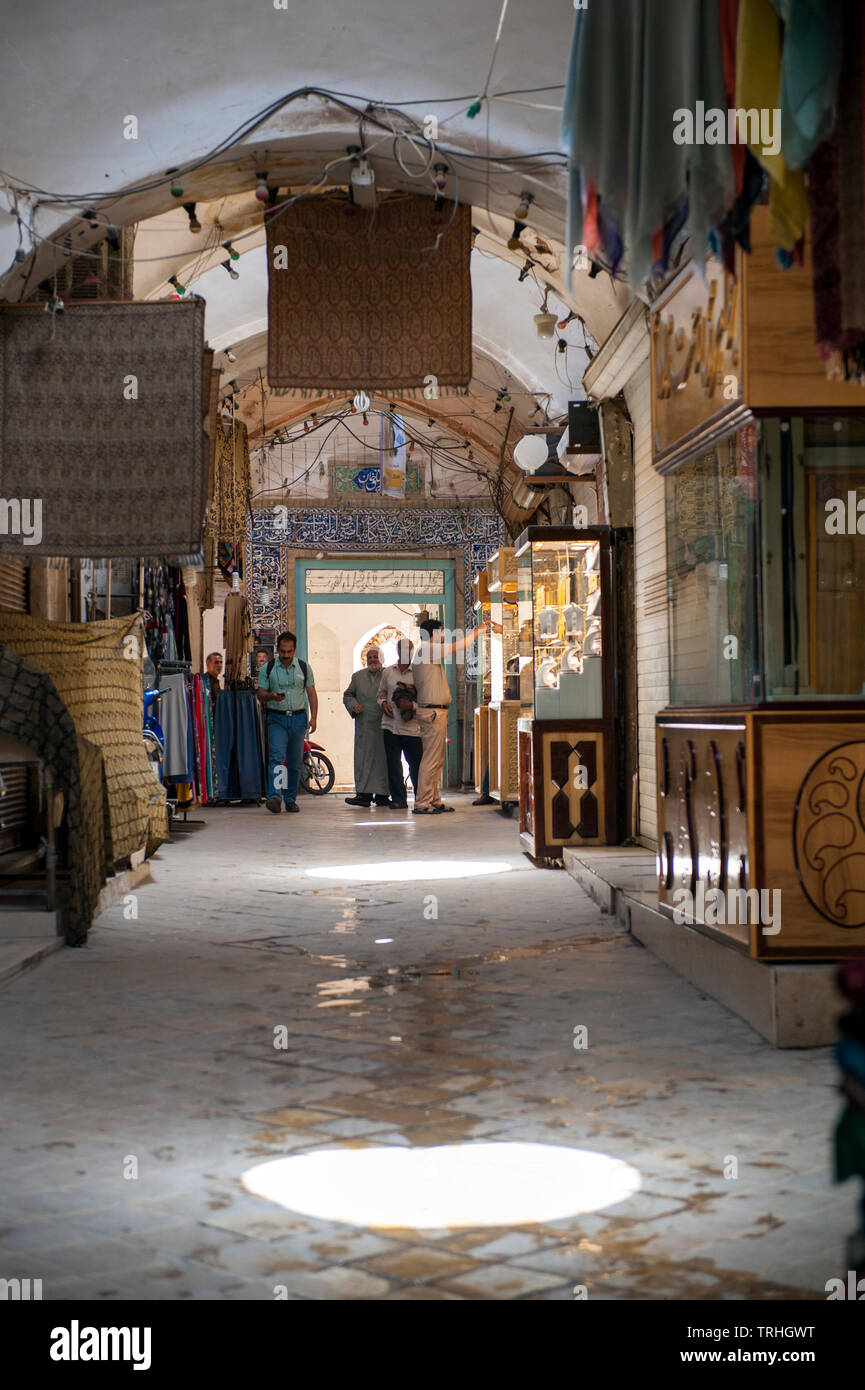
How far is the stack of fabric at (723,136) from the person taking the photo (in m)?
2.53

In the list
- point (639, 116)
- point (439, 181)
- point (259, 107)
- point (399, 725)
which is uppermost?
point (259, 107)

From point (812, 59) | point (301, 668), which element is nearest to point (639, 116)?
point (812, 59)

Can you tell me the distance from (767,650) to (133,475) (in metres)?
4.41

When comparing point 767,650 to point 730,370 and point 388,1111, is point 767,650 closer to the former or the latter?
point 730,370

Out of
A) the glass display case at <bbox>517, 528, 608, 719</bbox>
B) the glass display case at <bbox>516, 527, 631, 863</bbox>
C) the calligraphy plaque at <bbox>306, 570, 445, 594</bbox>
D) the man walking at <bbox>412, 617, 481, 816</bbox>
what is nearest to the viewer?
the glass display case at <bbox>516, 527, 631, 863</bbox>

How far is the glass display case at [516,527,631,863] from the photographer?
366 inches

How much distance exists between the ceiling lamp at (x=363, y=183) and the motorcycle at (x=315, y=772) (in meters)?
10.1

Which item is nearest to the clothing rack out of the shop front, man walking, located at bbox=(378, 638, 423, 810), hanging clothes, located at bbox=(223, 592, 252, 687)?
man walking, located at bbox=(378, 638, 423, 810)

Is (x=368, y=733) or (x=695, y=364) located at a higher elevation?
(x=695, y=364)

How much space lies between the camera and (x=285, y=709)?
1391 centimetres

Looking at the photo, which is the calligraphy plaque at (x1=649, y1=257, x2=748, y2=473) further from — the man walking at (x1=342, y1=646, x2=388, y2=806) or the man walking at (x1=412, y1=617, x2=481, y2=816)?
the man walking at (x1=342, y1=646, x2=388, y2=806)

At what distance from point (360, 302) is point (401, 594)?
10680 mm

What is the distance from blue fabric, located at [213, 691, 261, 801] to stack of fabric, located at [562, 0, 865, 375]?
12200 millimetres

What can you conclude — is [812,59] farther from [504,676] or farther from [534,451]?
[504,676]
